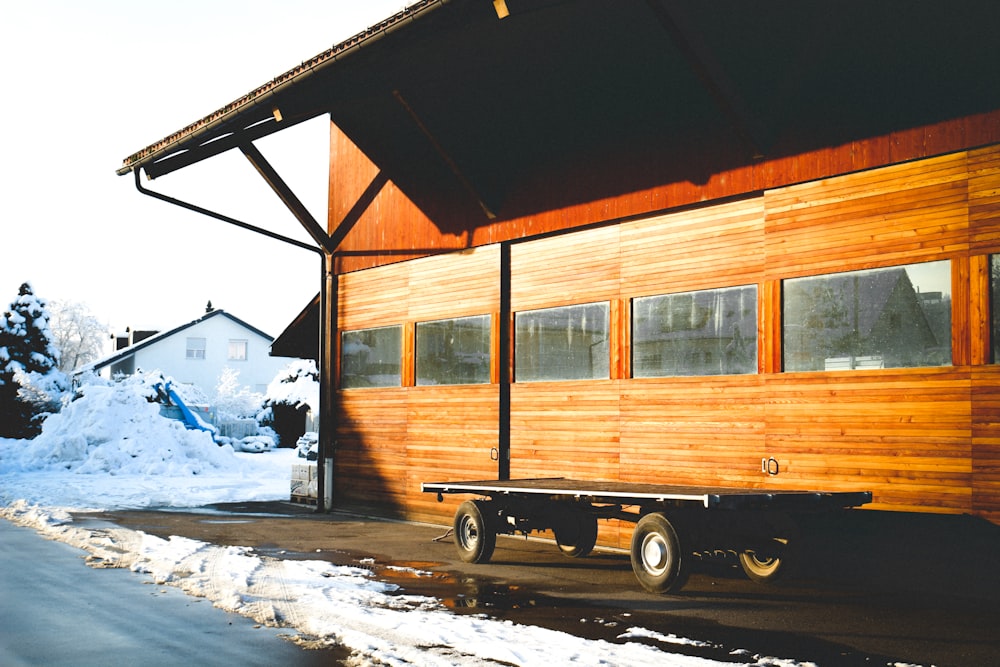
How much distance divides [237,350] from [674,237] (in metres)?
59.8

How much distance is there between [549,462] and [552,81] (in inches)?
Result: 214

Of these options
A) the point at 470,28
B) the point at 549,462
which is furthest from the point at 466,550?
the point at 470,28

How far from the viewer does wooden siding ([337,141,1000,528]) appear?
10.7 m

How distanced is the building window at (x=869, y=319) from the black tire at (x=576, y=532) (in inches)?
125

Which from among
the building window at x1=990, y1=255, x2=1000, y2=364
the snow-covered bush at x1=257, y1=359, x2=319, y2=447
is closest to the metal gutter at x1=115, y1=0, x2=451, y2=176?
the building window at x1=990, y1=255, x2=1000, y2=364

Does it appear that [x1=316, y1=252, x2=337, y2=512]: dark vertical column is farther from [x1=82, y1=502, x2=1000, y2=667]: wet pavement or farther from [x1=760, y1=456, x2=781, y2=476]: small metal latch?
[x1=760, y1=456, x2=781, y2=476]: small metal latch

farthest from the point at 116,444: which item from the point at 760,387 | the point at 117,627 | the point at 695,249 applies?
the point at 117,627

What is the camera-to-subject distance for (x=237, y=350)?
70000 mm

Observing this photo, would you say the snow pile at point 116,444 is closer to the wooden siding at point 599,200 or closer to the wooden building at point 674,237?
the wooden siding at point 599,200

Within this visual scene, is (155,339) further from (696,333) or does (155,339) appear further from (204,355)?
(696,333)

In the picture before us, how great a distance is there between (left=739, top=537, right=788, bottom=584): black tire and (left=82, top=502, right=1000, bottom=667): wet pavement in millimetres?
139

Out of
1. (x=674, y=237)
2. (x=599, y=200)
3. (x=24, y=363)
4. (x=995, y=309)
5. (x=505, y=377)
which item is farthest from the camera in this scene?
(x=24, y=363)

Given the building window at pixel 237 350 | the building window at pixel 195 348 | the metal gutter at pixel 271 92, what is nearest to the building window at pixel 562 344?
the metal gutter at pixel 271 92

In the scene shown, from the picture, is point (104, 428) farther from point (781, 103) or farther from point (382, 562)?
point (781, 103)
